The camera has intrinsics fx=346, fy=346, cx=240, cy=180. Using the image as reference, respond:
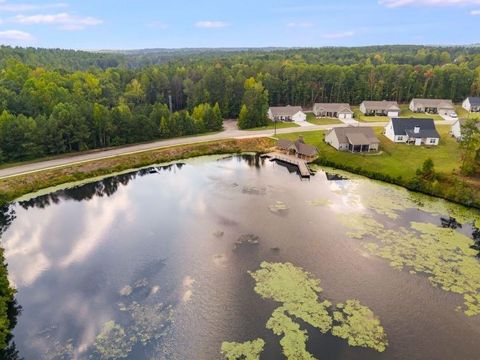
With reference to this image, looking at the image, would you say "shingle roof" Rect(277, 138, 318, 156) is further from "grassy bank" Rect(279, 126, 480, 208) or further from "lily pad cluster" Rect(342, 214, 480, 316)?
"lily pad cluster" Rect(342, 214, 480, 316)

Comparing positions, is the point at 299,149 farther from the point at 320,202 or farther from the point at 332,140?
the point at 320,202

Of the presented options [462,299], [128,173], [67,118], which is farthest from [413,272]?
[67,118]

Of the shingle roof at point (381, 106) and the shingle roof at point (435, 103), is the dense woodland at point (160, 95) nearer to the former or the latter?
the shingle roof at point (381, 106)

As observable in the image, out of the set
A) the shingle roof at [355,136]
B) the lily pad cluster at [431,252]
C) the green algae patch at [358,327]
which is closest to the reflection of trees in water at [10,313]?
the green algae patch at [358,327]

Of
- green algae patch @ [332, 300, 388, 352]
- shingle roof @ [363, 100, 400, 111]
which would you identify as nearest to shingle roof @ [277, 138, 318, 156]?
green algae patch @ [332, 300, 388, 352]

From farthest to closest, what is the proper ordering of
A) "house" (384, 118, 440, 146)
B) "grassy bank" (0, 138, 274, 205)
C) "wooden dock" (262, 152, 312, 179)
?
"house" (384, 118, 440, 146), "wooden dock" (262, 152, 312, 179), "grassy bank" (0, 138, 274, 205)

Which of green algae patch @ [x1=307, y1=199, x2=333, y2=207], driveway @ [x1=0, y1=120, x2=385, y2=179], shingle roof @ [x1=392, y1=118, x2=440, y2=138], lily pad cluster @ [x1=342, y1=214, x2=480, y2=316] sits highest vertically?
shingle roof @ [x1=392, y1=118, x2=440, y2=138]
